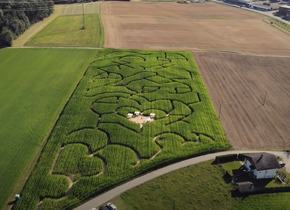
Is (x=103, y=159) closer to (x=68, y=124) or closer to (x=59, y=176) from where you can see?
(x=59, y=176)

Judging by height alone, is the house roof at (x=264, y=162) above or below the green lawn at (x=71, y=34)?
above

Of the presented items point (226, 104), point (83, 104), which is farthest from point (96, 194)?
point (226, 104)

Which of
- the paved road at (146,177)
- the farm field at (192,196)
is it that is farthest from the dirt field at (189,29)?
the farm field at (192,196)

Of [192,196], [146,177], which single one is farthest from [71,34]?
[192,196]

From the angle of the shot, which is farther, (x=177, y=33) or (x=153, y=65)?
(x=177, y=33)

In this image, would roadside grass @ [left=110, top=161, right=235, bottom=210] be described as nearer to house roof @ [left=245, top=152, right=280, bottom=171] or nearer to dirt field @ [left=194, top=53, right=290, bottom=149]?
house roof @ [left=245, top=152, right=280, bottom=171]

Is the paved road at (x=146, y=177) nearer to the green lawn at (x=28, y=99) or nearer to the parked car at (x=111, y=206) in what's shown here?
the parked car at (x=111, y=206)
